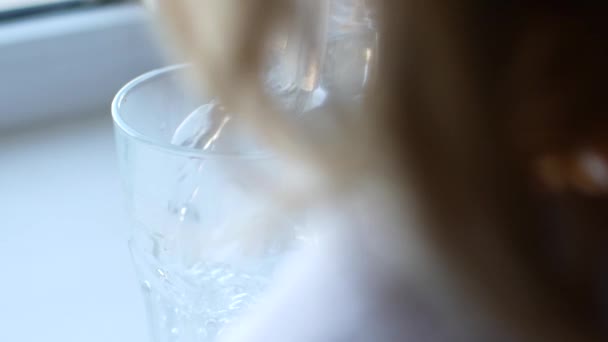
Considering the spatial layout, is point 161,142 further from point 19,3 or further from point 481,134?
point 19,3

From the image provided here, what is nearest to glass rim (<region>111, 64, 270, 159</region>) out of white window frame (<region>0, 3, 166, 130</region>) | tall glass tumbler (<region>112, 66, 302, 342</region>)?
tall glass tumbler (<region>112, 66, 302, 342</region>)

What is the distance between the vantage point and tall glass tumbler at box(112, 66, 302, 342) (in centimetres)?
33

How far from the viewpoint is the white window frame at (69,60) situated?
1.77 ft

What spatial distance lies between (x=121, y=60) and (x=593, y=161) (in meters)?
0.40

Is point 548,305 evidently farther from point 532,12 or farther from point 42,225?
point 42,225

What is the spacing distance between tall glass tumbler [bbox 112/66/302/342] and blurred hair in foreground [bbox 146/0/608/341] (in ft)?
0.18

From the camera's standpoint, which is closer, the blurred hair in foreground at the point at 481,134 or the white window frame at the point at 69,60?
the blurred hair in foreground at the point at 481,134

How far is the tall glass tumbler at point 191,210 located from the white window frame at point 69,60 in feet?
0.50

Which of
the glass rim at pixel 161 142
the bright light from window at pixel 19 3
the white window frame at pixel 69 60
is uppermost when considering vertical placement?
the glass rim at pixel 161 142

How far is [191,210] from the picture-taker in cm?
37

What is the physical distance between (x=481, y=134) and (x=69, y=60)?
1.25ft

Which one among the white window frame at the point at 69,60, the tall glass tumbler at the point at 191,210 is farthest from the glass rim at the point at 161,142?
the white window frame at the point at 69,60

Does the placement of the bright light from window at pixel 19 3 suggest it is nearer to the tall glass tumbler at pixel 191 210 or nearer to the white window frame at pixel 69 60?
the white window frame at pixel 69 60

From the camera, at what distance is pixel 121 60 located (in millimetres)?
582
